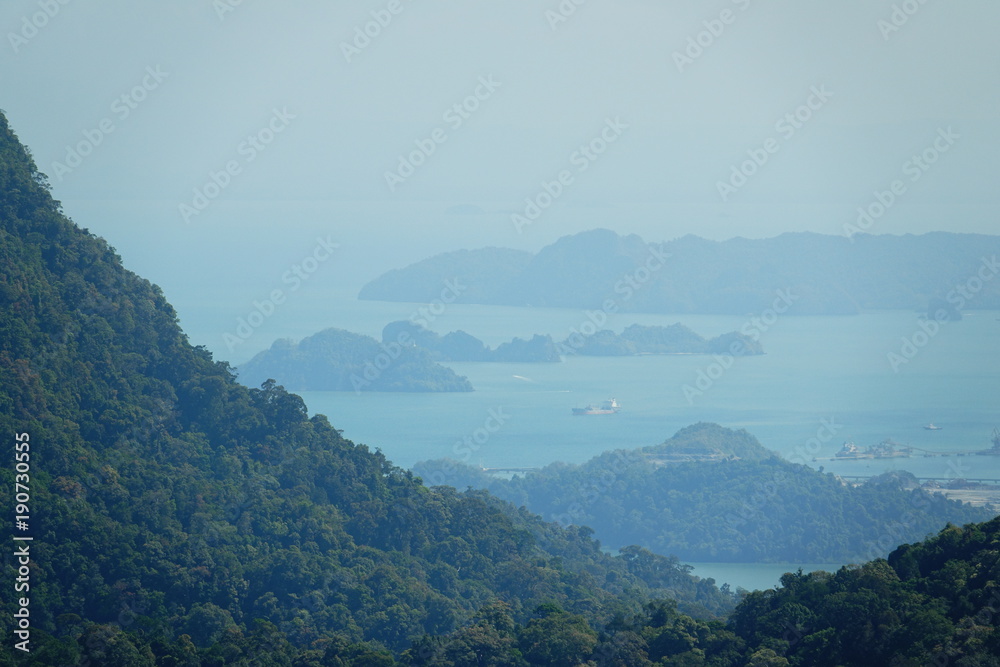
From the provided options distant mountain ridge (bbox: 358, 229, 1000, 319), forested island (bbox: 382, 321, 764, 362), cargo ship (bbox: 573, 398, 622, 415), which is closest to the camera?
cargo ship (bbox: 573, 398, 622, 415)

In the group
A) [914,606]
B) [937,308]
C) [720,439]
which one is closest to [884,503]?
[720,439]

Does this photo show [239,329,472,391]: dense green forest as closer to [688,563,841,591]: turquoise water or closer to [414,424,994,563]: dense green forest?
[414,424,994,563]: dense green forest

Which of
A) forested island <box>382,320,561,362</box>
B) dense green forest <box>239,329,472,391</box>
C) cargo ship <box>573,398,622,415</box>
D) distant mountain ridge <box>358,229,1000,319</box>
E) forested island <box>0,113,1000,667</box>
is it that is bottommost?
forested island <box>0,113,1000,667</box>

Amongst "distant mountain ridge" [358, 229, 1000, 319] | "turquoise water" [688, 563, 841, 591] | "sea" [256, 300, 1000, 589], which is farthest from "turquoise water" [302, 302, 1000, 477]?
"turquoise water" [688, 563, 841, 591]

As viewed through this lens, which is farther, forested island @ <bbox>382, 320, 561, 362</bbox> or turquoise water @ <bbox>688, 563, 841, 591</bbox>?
forested island @ <bbox>382, 320, 561, 362</bbox>

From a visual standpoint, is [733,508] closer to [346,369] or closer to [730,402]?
[730,402]

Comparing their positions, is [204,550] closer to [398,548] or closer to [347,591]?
[347,591]
